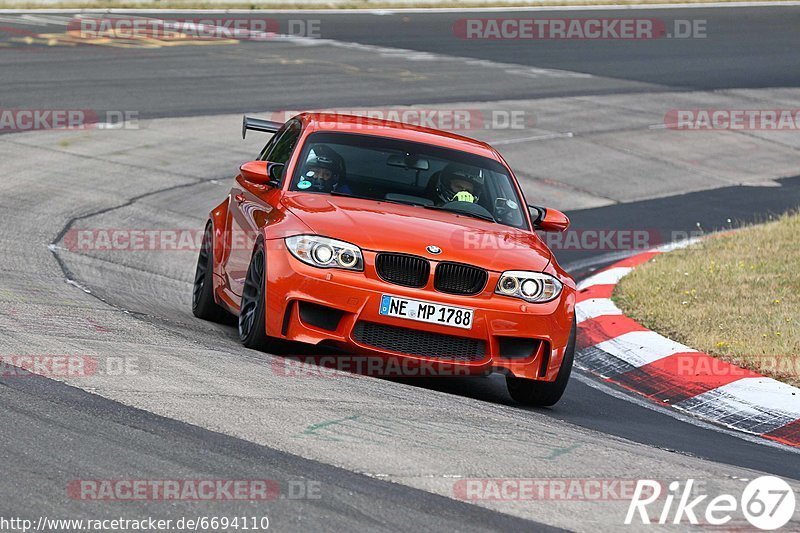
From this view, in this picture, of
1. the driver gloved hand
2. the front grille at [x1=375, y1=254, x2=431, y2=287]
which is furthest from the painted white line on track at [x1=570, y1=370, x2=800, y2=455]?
the front grille at [x1=375, y1=254, x2=431, y2=287]

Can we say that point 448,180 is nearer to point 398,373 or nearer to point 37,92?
point 398,373

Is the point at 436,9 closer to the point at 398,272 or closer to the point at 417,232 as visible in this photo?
the point at 417,232

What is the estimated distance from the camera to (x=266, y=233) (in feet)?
25.4

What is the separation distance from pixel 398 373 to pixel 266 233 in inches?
43.6

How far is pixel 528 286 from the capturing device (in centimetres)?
757

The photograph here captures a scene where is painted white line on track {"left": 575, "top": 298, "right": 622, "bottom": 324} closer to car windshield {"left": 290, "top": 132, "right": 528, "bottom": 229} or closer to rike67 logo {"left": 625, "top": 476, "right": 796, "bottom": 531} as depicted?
car windshield {"left": 290, "top": 132, "right": 528, "bottom": 229}

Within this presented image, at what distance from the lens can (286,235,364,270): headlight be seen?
735cm

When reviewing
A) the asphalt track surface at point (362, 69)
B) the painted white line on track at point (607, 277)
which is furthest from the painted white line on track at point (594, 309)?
the asphalt track surface at point (362, 69)

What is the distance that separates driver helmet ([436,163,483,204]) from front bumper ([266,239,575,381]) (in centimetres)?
126

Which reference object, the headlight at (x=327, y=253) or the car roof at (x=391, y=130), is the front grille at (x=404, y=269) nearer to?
the headlight at (x=327, y=253)

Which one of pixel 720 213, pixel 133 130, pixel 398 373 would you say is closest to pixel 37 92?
pixel 133 130

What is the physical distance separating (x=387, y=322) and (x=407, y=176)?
1.61 meters

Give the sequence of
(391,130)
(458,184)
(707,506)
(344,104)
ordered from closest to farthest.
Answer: (707,506)
(458,184)
(391,130)
(344,104)

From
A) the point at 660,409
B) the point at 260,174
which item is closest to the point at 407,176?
the point at 260,174
